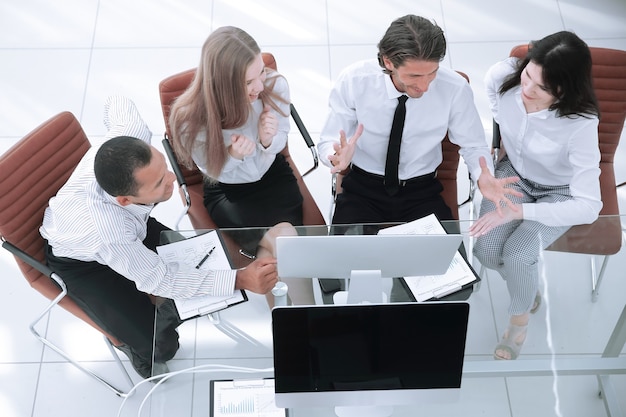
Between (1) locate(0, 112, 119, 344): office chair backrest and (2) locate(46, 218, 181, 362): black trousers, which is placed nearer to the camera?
(1) locate(0, 112, 119, 344): office chair backrest

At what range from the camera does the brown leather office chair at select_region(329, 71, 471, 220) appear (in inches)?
119

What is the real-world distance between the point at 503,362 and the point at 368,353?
58 cm

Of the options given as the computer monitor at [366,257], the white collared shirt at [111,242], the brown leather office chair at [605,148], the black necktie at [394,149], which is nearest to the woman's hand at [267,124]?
the black necktie at [394,149]

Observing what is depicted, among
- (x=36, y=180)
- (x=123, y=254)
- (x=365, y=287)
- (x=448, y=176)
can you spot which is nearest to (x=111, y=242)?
(x=123, y=254)

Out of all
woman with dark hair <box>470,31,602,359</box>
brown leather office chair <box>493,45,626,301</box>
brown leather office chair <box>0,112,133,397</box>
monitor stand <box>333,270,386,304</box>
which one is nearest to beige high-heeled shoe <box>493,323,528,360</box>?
woman with dark hair <box>470,31,602,359</box>

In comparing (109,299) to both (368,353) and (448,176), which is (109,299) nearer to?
(368,353)

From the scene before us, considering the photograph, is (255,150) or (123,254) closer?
(123,254)

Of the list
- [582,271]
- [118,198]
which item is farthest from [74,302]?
[582,271]

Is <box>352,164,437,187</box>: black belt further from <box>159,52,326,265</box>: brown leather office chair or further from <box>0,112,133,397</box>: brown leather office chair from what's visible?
<box>0,112,133,397</box>: brown leather office chair

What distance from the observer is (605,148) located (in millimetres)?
3066

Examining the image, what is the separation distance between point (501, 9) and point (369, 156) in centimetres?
205

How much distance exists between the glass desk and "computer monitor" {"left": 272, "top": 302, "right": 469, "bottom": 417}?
6.1 inches

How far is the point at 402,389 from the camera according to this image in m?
2.03

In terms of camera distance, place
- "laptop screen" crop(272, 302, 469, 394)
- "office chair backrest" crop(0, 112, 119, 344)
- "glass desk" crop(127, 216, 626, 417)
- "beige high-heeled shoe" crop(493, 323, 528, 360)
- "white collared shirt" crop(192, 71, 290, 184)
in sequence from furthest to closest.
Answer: "white collared shirt" crop(192, 71, 290, 184), "office chair backrest" crop(0, 112, 119, 344), "beige high-heeled shoe" crop(493, 323, 528, 360), "glass desk" crop(127, 216, 626, 417), "laptop screen" crop(272, 302, 469, 394)
